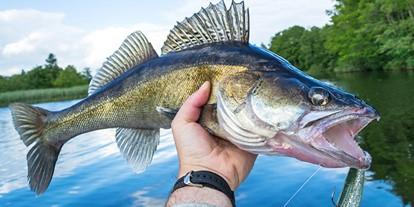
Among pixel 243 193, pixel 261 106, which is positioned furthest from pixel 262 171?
pixel 261 106

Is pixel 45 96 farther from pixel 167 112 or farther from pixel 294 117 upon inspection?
pixel 294 117

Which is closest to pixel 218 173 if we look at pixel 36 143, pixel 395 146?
pixel 36 143

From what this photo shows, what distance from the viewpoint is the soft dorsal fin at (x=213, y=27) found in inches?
110

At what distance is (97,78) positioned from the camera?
3.55 meters

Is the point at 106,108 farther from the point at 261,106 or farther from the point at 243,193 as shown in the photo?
the point at 243,193

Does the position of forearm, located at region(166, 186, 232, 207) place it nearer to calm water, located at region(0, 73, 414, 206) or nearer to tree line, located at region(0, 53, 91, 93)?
calm water, located at region(0, 73, 414, 206)


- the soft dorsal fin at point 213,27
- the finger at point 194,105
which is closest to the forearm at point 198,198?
the finger at point 194,105

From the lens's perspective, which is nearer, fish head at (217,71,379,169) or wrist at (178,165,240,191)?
fish head at (217,71,379,169)

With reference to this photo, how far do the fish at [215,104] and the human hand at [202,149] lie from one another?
64 mm

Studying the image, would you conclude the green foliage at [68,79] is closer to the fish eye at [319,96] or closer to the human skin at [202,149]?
the human skin at [202,149]

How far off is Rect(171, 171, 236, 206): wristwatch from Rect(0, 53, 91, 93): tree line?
8328 centimetres

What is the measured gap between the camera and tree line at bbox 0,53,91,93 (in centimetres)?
8262

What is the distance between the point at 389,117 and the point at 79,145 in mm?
9452

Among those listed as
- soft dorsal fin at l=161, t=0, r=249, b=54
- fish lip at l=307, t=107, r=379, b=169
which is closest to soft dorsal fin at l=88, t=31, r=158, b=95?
soft dorsal fin at l=161, t=0, r=249, b=54
